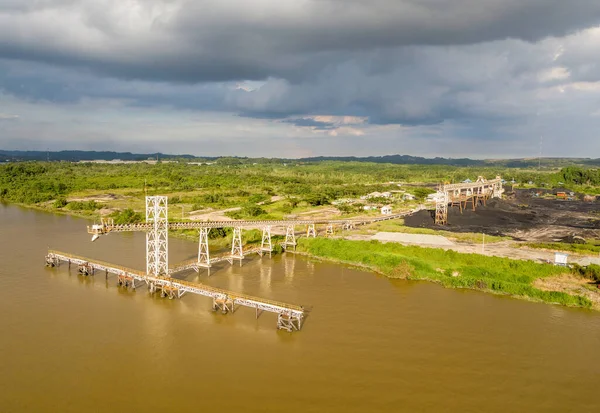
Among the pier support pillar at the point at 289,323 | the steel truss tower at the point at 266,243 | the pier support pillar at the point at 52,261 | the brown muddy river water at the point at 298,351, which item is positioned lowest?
the brown muddy river water at the point at 298,351

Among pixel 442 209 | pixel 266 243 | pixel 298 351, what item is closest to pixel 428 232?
pixel 442 209

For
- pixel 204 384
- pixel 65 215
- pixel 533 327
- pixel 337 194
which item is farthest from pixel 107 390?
pixel 337 194

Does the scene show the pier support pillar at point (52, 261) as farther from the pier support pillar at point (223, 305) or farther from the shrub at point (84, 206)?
the shrub at point (84, 206)

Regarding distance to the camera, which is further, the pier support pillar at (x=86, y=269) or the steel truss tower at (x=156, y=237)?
the pier support pillar at (x=86, y=269)

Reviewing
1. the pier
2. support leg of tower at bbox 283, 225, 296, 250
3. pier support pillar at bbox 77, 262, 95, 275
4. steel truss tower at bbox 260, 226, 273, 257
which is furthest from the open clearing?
pier support pillar at bbox 77, 262, 95, 275

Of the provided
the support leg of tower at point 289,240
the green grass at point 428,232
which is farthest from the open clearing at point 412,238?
the support leg of tower at point 289,240

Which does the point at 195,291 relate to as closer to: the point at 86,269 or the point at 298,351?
the point at 298,351
